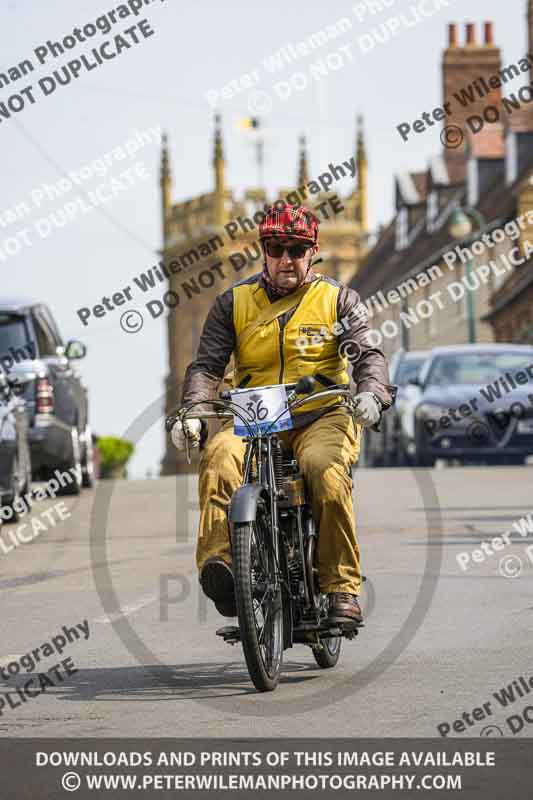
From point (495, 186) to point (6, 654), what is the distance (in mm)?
54047

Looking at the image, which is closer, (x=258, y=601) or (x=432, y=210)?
(x=258, y=601)

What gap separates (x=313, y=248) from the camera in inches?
338

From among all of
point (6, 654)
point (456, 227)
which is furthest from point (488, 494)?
point (456, 227)

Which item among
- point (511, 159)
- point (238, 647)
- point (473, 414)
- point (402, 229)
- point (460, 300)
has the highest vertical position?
point (402, 229)

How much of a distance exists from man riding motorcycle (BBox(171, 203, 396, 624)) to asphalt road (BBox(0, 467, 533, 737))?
0.62 m

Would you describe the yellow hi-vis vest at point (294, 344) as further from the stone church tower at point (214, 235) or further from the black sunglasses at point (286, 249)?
the stone church tower at point (214, 235)

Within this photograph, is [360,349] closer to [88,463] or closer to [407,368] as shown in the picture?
[88,463]

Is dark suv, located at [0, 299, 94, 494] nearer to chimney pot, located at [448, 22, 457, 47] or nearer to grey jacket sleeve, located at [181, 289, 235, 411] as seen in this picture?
grey jacket sleeve, located at [181, 289, 235, 411]

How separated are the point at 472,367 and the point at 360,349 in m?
19.3

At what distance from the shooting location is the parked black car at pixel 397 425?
1144 inches

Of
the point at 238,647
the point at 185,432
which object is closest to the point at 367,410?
the point at 185,432

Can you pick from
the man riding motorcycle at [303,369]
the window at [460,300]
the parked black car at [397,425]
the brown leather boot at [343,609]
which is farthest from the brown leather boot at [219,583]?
the window at [460,300]

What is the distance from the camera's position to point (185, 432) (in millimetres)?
8352

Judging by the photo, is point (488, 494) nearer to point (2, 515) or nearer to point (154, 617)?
point (2, 515)
